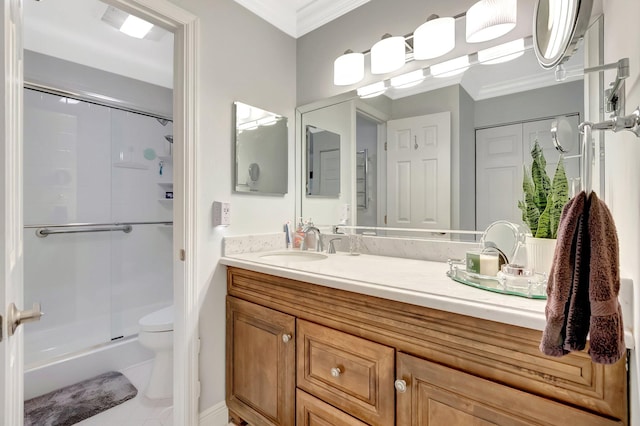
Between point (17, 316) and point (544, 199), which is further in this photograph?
point (544, 199)

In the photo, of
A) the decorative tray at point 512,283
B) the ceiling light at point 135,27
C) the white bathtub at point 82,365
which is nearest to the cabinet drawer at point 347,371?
the decorative tray at point 512,283

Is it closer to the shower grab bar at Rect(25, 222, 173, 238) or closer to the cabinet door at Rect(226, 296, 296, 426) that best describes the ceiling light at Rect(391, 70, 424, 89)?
the cabinet door at Rect(226, 296, 296, 426)

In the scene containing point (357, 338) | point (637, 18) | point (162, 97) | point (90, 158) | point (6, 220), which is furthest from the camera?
point (162, 97)

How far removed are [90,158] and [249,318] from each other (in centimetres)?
198

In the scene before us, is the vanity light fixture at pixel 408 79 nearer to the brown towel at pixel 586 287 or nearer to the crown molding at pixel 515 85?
the crown molding at pixel 515 85

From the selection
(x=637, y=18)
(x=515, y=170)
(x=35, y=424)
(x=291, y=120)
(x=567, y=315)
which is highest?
(x=291, y=120)

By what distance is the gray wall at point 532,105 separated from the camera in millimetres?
1125

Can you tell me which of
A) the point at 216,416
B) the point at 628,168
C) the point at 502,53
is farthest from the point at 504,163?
the point at 216,416

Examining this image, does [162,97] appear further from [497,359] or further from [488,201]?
[497,359]

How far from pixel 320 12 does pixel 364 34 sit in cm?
36

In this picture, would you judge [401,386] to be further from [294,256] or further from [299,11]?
[299,11]

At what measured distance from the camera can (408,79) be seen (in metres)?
1.56

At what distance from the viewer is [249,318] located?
1455 millimetres

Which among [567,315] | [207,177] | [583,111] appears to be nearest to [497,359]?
[567,315]
